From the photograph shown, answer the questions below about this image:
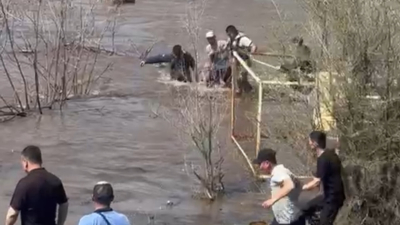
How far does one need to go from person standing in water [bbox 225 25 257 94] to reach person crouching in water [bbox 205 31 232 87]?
228mm

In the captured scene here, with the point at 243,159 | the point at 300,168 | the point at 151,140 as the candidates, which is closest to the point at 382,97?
the point at 300,168

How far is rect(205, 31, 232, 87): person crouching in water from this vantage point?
19375mm

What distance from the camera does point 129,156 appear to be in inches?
624

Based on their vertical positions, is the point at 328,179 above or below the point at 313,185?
above

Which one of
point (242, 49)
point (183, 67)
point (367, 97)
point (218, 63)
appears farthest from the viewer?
point (183, 67)

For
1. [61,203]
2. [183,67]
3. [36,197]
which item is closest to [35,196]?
[36,197]

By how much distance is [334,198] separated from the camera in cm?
998

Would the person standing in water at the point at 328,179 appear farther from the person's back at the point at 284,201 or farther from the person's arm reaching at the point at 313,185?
the person's back at the point at 284,201

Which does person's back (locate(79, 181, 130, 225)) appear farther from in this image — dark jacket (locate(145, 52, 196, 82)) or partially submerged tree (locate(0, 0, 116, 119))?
dark jacket (locate(145, 52, 196, 82))

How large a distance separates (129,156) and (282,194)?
686 centimetres

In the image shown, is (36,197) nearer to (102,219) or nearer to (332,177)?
(102,219)

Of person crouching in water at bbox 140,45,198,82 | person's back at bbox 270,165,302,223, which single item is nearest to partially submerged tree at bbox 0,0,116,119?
person crouching in water at bbox 140,45,198,82

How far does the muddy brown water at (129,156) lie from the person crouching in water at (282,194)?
8.64ft

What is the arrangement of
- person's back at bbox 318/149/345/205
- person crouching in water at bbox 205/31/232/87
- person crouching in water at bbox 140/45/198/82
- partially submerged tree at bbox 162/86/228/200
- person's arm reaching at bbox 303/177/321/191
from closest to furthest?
person's back at bbox 318/149/345/205, person's arm reaching at bbox 303/177/321/191, partially submerged tree at bbox 162/86/228/200, person crouching in water at bbox 205/31/232/87, person crouching in water at bbox 140/45/198/82
